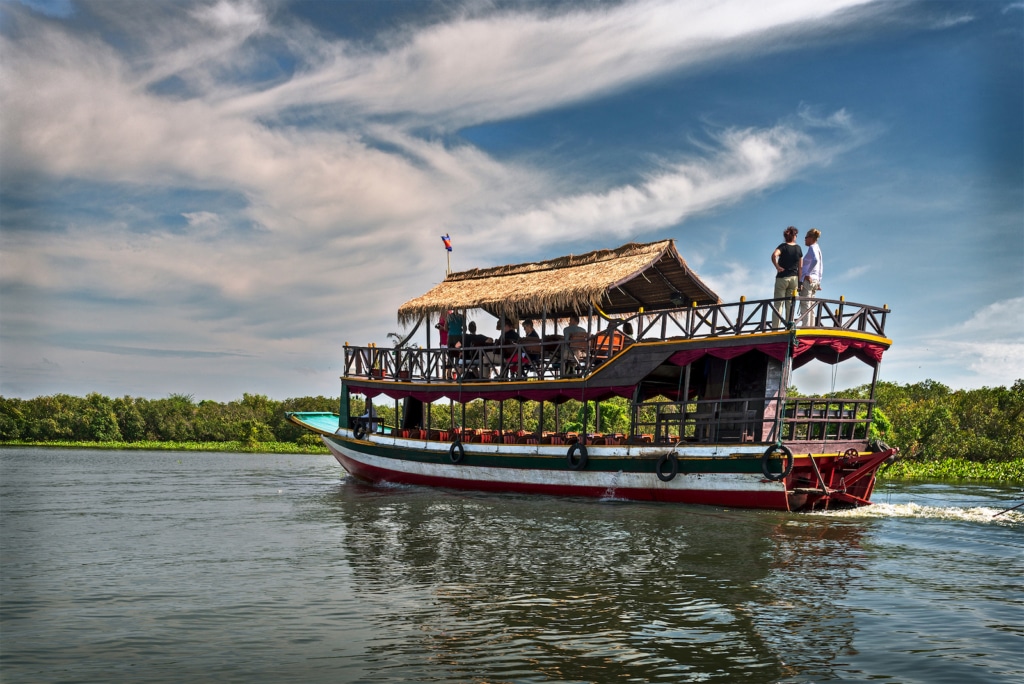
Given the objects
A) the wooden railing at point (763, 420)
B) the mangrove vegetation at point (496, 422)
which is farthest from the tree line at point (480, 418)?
the wooden railing at point (763, 420)

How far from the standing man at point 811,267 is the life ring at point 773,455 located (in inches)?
122

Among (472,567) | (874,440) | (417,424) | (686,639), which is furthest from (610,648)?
(417,424)

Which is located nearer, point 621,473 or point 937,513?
point 937,513

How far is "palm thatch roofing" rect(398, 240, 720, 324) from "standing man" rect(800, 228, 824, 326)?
4.28 meters

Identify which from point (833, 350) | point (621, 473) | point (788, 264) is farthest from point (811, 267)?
→ point (621, 473)

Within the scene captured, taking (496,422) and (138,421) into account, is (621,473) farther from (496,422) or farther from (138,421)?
(138,421)

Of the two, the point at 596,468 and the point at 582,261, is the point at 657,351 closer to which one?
the point at 596,468

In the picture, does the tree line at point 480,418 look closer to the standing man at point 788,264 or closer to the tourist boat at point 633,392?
the tourist boat at point 633,392

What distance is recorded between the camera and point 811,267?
655 inches

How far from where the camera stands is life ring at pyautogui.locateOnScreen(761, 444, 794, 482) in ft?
51.7

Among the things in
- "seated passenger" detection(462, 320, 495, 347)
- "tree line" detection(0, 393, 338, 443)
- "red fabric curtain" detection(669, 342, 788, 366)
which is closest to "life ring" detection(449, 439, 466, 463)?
"seated passenger" detection(462, 320, 495, 347)

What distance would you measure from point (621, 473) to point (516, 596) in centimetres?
968

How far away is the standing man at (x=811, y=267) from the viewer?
16.6m

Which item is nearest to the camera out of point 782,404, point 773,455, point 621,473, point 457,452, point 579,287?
point 773,455
